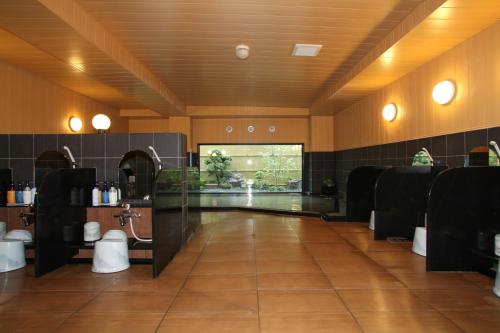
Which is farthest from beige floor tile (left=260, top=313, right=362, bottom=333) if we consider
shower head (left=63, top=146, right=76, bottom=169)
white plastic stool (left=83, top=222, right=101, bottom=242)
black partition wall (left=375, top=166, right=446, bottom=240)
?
shower head (left=63, top=146, right=76, bottom=169)

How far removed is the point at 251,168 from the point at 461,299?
27.0ft

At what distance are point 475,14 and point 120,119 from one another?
27.8ft

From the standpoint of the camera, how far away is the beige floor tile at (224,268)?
11.1ft

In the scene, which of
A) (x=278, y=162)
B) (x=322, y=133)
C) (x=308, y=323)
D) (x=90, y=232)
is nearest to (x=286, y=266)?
(x=308, y=323)

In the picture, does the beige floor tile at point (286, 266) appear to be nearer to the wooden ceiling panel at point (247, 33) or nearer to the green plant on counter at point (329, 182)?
the wooden ceiling panel at point (247, 33)

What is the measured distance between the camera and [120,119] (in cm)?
943

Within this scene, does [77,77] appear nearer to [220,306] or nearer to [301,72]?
[301,72]

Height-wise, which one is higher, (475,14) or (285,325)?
(475,14)

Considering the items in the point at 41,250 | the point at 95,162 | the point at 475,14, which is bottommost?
the point at 41,250

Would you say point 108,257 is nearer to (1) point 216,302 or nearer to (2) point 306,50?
(1) point 216,302

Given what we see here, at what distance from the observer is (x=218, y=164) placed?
34.5ft

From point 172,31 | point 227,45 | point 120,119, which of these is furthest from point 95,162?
point 120,119

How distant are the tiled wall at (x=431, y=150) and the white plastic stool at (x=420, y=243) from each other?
96 cm

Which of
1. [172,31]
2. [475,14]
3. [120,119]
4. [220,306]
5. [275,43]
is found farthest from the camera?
[120,119]
